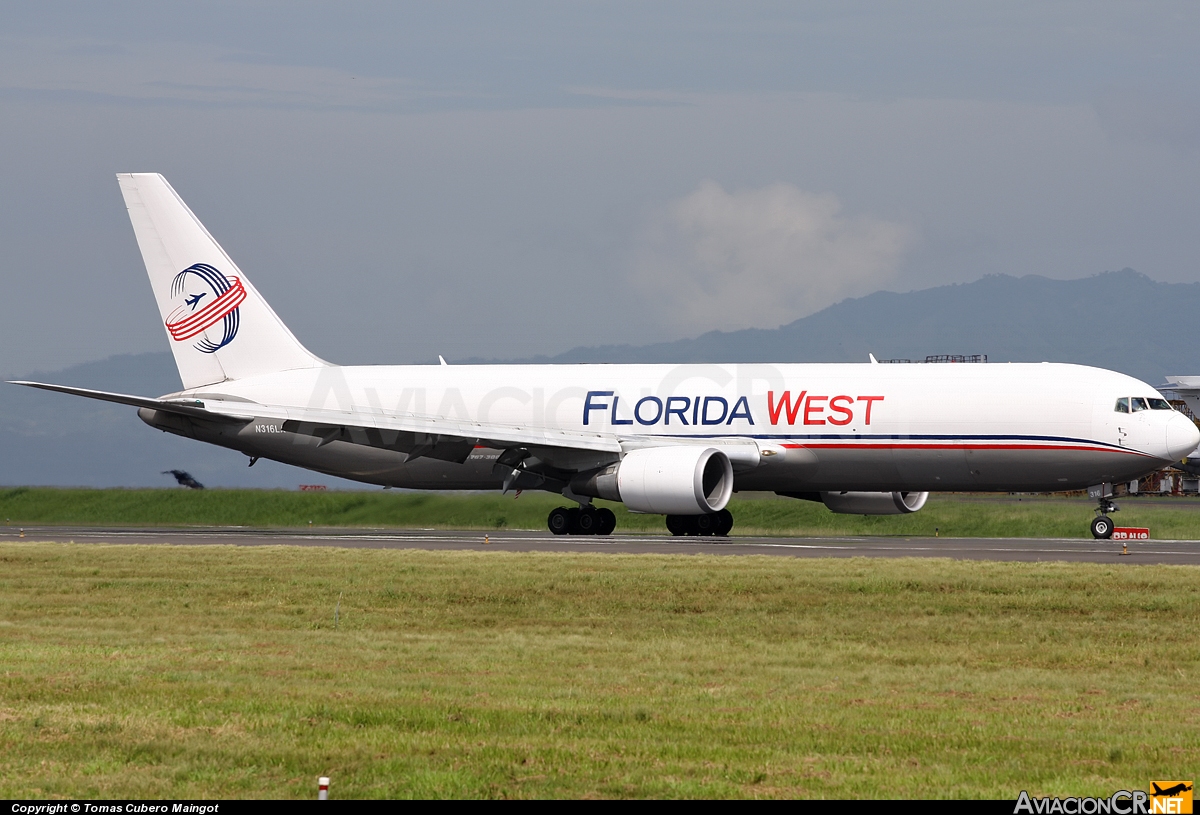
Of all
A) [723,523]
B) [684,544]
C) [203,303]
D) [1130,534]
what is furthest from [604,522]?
[203,303]

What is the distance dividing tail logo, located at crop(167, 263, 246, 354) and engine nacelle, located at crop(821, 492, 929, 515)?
18.1 metres

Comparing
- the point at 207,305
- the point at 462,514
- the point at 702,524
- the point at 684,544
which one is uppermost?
the point at 207,305

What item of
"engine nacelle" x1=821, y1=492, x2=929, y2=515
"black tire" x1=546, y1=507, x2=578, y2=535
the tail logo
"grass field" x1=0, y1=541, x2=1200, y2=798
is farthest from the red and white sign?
the tail logo

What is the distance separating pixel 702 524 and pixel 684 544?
6.10 meters

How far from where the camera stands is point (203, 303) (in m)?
43.1

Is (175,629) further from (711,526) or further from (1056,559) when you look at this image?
(711,526)

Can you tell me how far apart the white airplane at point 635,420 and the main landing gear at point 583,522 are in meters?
0.05

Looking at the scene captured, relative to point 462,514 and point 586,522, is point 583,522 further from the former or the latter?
point 462,514

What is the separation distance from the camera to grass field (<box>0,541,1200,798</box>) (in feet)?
30.4

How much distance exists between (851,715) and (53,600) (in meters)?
12.5

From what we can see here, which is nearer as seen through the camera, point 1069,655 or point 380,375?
point 1069,655

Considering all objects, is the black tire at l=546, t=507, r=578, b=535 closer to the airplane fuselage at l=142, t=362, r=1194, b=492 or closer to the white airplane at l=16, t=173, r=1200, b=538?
the white airplane at l=16, t=173, r=1200, b=538

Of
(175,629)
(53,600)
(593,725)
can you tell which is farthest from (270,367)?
(593,725)

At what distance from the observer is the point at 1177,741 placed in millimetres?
10312
